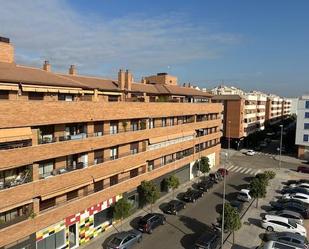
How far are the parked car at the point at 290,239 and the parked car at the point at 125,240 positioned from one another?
12.2 meters

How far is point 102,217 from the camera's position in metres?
30.3

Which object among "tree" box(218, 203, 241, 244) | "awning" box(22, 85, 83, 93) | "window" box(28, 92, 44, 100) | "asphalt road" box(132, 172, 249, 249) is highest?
"awning" box(22, 85, 83, 93)

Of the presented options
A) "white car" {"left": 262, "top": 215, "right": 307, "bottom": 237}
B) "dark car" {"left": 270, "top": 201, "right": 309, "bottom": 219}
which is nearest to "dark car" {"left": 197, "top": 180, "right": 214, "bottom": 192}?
"dark car" {"left": 270, "top": 201, "right": 309, "bottom": 219}

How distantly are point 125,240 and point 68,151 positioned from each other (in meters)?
9.06

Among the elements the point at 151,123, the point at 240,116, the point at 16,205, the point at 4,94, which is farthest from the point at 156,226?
the point at 240,116

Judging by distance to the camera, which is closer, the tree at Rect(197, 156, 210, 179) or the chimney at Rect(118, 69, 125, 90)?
the chimney at Rect(118, 69, 125, 90)

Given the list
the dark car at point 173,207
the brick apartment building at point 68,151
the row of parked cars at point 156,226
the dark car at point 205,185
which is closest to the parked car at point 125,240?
the row of parked cars at point 156,226

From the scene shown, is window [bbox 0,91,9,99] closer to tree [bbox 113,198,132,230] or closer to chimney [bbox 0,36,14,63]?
chimney [bbox 0,36,14,63]

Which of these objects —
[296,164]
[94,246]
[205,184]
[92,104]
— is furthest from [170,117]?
[296,164]

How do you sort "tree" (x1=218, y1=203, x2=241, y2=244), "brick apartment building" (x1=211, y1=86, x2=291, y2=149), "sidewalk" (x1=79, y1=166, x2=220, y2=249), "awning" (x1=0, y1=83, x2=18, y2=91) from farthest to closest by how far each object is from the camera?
"brick apartment building" (x1=211, y1=86, x2=291, y2=149) → "tree" (x1=218, y1=203, x2=241, y2=244) → "sidewalk" (x1=79, y1=166, x2=220, y2=249) → "awning" (x1=0, y1=83, x2=18, y2=91)

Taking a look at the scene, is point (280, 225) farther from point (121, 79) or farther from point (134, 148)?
point (121, 79)

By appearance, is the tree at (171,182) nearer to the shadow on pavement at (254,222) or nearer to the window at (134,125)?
the window at (134,125)

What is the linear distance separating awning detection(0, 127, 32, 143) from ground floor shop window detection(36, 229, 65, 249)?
8.49m

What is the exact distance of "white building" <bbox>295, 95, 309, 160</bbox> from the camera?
67625 mm
